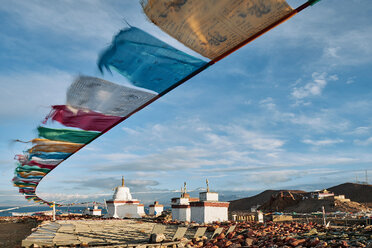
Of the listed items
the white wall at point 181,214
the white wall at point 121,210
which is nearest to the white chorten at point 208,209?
the white wall at point 181,214

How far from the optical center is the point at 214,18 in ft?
13.1

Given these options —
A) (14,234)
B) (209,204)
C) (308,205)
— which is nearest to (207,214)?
(209,204)

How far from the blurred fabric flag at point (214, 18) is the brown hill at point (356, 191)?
61.6 m

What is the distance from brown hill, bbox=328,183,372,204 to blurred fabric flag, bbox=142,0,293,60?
61.6 m

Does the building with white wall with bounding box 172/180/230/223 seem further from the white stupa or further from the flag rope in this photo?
the white stupa

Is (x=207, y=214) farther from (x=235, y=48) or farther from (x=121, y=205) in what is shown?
(x=121, y=205)

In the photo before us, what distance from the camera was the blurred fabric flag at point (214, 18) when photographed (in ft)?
12.3

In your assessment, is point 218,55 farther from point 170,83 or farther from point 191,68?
point 170,83

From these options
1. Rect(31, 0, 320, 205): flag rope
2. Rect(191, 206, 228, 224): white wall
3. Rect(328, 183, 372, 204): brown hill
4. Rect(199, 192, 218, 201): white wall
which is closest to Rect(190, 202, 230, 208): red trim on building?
Rect(191, 206, 228, 224): white wall

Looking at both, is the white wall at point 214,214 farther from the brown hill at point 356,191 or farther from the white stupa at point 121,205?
the brown hill at point 356,191

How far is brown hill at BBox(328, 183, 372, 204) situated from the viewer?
56.2m

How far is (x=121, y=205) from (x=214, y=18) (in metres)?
21.6

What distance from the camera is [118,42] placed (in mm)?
4254

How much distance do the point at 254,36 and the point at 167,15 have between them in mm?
1306
